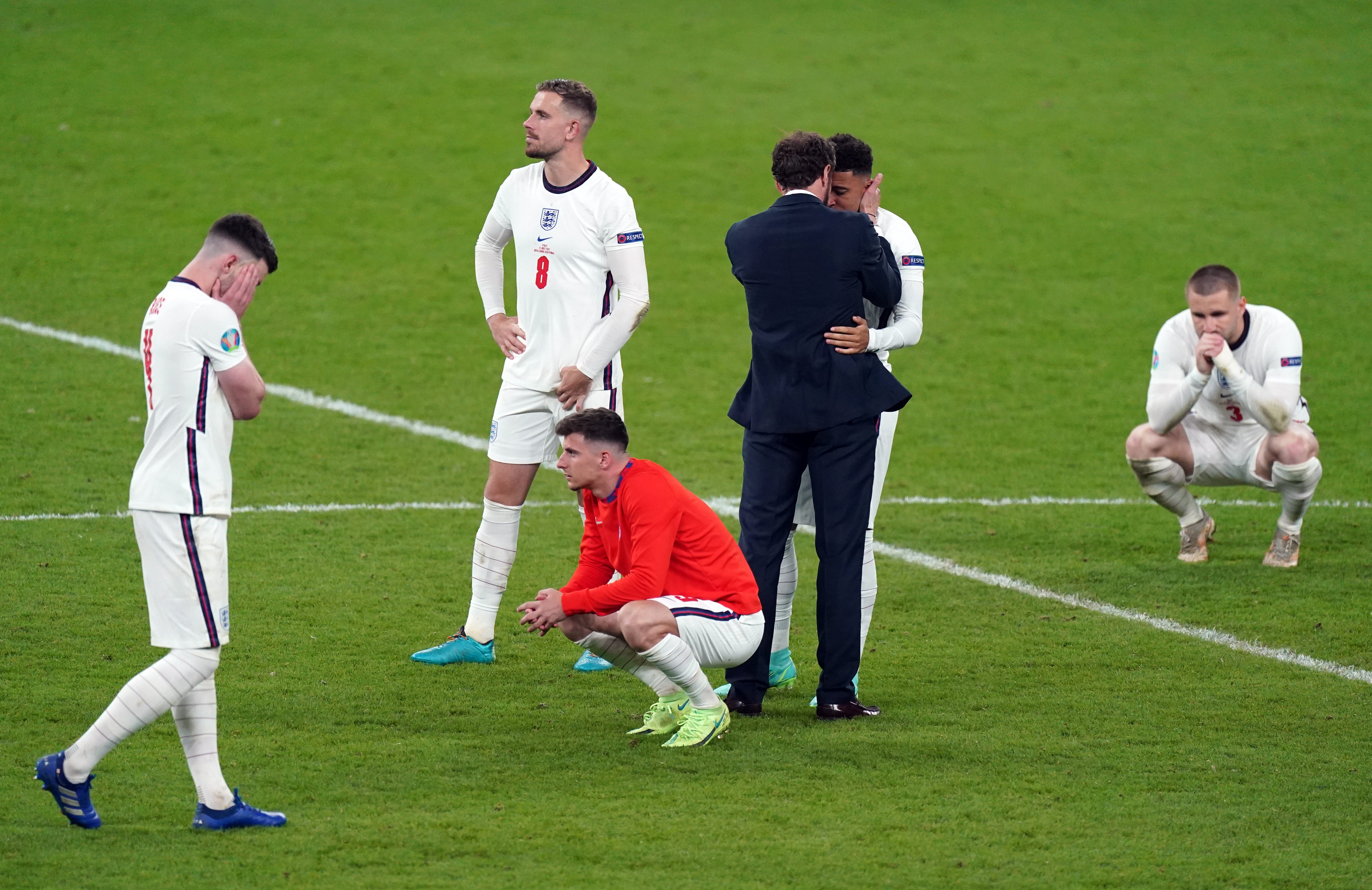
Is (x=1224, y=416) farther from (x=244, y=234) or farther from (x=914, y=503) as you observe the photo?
(x=244, y=234)

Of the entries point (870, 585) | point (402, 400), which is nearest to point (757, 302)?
point (870, 585)

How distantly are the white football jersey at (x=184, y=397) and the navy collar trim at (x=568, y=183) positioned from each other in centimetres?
225

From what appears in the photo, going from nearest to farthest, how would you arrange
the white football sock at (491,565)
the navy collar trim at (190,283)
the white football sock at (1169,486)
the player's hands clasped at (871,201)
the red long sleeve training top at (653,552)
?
1. the navy collar trim at (190,283)
2. the red long sleeve training top at (653,552)
3. the player's hands clasped at (871,201)
4. the white football sock at (491,565)
5. the white football sock at (1169,486)

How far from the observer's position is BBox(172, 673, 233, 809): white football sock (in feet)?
14.7

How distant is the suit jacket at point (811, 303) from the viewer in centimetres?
544

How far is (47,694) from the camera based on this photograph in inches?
225

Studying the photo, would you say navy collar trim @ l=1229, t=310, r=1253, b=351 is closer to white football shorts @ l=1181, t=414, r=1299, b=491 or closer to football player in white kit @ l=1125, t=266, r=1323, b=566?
football player in white kit @ l=1125, t=266, r=1323, b=566

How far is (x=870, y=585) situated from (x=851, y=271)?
1.32 m

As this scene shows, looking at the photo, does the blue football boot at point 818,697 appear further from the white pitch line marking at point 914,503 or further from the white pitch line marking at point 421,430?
the white pitch line marking at point 421,430

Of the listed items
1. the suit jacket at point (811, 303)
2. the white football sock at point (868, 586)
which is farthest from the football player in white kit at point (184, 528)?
the white football sock at point (868, 586)

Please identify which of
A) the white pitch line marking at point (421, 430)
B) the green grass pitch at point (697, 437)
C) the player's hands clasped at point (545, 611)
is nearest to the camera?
the green grass pitch at point (697, 437)

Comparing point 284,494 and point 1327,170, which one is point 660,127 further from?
point 284,494

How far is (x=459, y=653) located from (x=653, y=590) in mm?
1484

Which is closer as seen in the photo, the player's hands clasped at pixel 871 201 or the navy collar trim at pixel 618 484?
the navy collar trim at pixel 618 484
